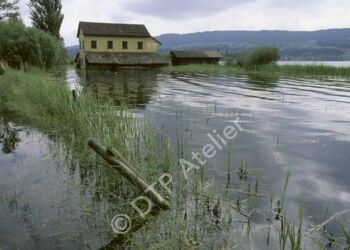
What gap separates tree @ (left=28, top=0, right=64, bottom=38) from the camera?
213 feet

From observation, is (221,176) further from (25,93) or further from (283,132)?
(25,93)

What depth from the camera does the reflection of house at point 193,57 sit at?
6809 centimetres

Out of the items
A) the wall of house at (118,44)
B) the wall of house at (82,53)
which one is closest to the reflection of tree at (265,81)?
the wall of house at (118,44)

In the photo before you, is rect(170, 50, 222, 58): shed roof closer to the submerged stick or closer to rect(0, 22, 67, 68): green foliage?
rect(0, 22, 67, 68): green foliage

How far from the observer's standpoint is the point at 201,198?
6172mm

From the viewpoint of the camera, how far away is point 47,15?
2581 inches

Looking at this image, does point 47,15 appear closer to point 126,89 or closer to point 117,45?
point 117,45

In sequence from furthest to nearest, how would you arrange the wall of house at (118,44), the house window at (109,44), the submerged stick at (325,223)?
the house window at (109,44) < the wall of house at (118,44) < the submerged stick at (325,223)

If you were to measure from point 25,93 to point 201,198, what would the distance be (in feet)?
40.8

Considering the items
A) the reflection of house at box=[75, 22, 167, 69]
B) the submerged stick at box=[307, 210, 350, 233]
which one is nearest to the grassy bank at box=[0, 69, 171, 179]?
the submerged stick at box=[307, 210, 350, 233]

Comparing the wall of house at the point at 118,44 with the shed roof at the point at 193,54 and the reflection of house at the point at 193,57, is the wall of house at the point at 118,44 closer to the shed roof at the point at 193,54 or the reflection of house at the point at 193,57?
the shed roof at the point at 193,54

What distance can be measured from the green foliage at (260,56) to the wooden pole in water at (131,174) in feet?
161

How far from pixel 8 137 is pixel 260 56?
46603mm

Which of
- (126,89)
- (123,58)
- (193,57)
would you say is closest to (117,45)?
(123,58)
